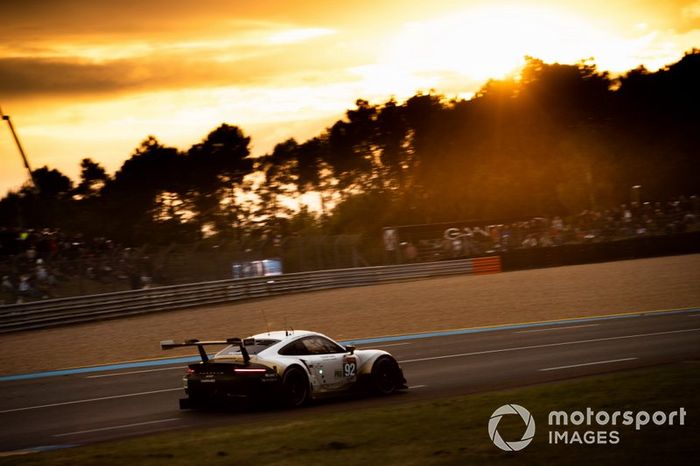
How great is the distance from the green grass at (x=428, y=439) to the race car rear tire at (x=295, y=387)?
1017mm

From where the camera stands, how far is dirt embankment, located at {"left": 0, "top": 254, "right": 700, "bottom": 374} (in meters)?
23.7

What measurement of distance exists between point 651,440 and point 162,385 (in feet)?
32.6

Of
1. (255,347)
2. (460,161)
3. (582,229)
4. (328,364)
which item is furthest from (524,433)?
(460,161)

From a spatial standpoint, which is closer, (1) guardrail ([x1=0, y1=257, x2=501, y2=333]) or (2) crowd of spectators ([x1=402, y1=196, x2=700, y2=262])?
(1) guardrail ([x1=0, y1=257, x2=501, y2=333])

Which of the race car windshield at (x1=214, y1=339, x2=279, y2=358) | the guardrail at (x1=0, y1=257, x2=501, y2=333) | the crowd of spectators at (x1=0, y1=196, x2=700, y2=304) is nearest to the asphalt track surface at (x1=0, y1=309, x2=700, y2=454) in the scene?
the race car windshield at (x1=214, y1=339, x2=279, y2=358)

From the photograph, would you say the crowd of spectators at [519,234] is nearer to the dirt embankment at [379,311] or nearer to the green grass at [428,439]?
the dirt embankment at [379,311]

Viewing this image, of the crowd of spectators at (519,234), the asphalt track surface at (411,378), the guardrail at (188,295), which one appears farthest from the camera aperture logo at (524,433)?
the crowd of spectators at (519,234)

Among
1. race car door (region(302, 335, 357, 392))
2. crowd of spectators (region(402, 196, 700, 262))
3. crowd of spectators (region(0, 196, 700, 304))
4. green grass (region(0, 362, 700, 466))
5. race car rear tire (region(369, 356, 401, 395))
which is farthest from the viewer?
crowd of spectators (region(402, 196, 700, 262))

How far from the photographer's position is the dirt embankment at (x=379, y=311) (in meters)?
23.7

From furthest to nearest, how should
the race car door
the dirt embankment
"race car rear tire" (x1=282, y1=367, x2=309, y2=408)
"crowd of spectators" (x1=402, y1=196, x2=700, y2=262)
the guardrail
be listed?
"crowd of spectators" (x1=402, y1=196, x2=700, y2=262)
the guardrail
the dirt embankment
the race car door
"race car rear tire" (x1=282, y1=367, x2=309, y2=408)

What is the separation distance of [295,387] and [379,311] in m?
18.0

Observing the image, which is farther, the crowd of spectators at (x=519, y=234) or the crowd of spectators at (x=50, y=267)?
the crowd of spectators at (x=519, y=234)

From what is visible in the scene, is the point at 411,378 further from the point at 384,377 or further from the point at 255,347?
the point at 255,347

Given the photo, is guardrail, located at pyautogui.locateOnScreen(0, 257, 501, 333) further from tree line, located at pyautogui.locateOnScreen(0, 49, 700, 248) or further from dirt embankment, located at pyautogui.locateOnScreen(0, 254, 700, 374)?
tree line, located at pyautogui.locateOnScreen(0, 49, 700, 248)
